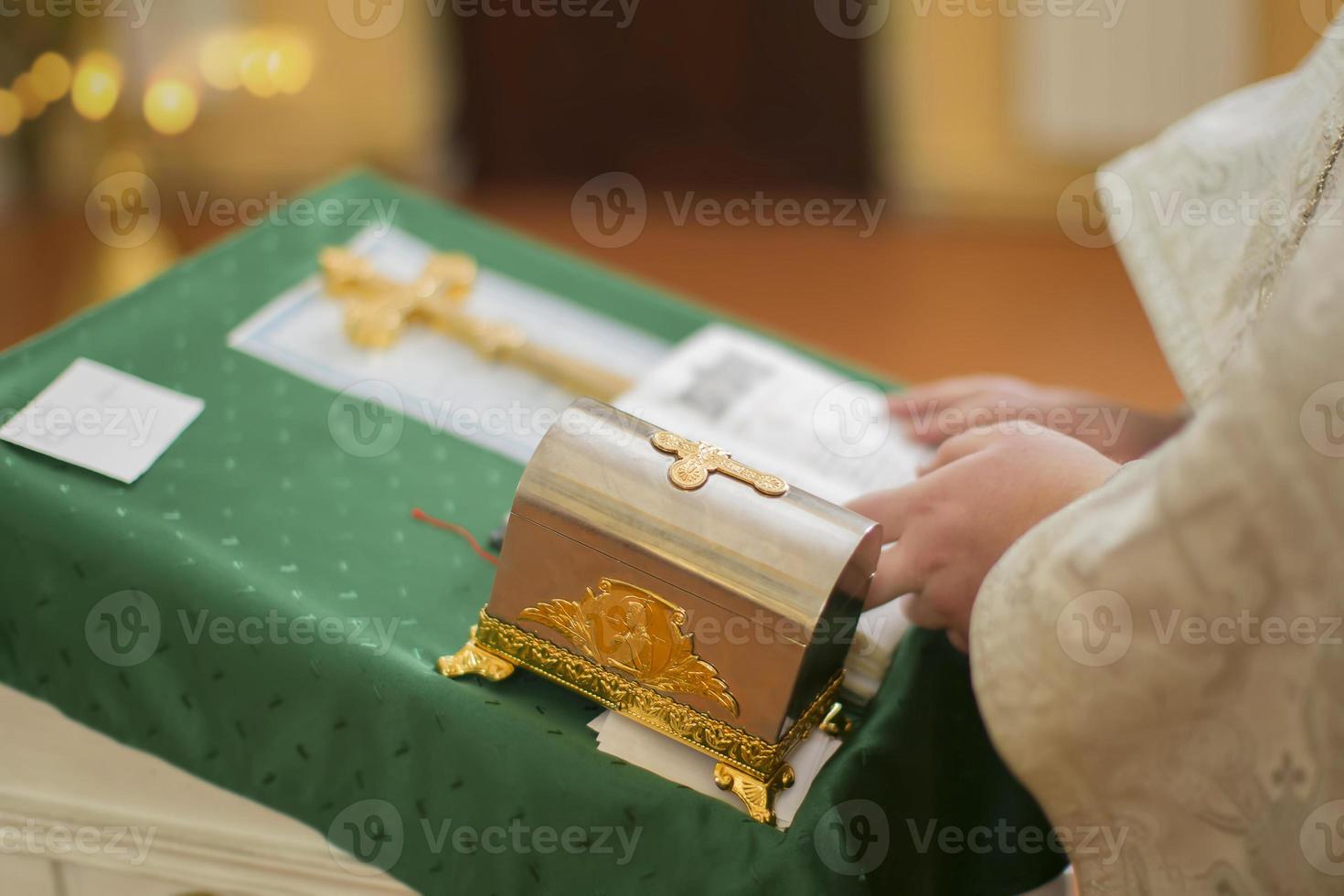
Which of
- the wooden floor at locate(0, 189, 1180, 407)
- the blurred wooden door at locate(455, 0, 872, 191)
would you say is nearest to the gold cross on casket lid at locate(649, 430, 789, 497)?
the wooden floor at locate(0, 189, 1180, 407)

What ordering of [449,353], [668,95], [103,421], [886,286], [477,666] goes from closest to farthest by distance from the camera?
[477,666] → [103,421] → [449,353] → [886,286] → [668,95]

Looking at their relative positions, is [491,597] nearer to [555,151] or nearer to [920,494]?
[920,494]

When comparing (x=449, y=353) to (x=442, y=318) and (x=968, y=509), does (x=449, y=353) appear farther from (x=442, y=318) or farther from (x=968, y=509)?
(x=968, y=509)

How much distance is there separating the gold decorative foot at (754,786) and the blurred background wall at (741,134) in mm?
2001

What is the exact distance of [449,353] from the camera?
151 cm

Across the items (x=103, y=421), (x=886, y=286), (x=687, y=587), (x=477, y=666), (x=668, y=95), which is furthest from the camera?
(x=668, y=95)

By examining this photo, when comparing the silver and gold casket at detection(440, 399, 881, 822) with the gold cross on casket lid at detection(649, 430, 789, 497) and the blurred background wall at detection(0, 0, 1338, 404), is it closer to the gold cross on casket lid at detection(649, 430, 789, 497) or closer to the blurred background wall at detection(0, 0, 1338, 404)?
the gold cross on casket lid at detection(649, 430, 789, 497)

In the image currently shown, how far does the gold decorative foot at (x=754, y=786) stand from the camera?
3.20 ft

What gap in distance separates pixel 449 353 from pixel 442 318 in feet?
0.14

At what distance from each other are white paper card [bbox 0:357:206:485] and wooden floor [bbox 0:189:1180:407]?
177cm

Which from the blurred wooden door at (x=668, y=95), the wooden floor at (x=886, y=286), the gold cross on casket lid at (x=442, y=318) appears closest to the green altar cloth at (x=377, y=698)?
the gold cross on casket lid at (x=442, y=318)

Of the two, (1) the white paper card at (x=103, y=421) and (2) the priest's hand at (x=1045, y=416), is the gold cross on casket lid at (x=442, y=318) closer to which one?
(1) the white paper card at (x=103, y=421)

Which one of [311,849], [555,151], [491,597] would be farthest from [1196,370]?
[555,151]

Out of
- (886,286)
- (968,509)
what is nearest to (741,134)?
(886,286)
